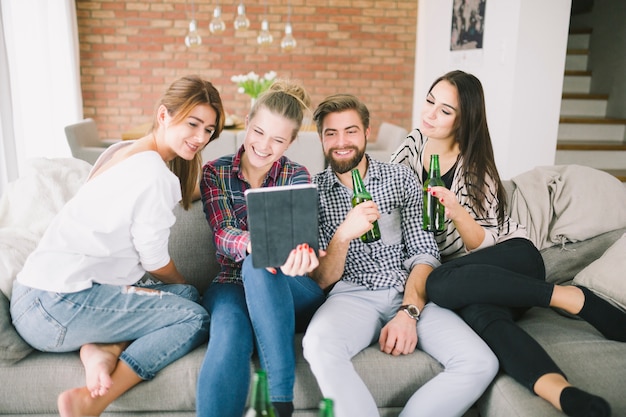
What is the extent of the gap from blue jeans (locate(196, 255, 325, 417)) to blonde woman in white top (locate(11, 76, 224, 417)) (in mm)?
115

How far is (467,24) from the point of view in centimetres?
402

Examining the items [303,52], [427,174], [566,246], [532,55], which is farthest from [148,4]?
[566,246]

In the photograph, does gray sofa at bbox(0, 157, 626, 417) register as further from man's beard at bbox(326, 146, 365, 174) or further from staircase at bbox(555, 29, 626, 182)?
staircase at bbox(555, 29, 626, 182)

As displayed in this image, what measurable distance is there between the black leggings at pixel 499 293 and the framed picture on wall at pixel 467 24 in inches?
99.7

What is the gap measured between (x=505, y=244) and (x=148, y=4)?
487 cm

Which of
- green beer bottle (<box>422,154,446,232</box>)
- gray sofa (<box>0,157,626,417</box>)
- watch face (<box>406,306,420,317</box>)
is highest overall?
green beer bottle (<box>422,154,446,232</box>)

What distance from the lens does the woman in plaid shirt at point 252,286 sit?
134 centimetres

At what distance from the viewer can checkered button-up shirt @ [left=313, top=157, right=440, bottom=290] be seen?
174 cm

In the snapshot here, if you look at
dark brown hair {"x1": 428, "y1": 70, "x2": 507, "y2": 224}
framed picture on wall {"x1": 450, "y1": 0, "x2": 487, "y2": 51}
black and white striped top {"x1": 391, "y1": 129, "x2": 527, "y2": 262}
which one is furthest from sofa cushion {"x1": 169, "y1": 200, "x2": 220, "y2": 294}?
framed picture on wall {"x1": 450, "y1": 0, "x2": 487, "y2": 51}

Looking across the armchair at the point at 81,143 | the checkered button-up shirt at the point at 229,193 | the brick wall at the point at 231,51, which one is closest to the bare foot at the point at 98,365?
the checkered button-up shirt at the point at 229,193

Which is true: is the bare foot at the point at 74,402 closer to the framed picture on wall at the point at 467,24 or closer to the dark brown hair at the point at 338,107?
the dark brown hair at the point at 338,107

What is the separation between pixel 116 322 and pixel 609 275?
5.07ft

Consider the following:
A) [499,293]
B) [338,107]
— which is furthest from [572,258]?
[338,107]

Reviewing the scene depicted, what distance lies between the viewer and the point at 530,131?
337cm
